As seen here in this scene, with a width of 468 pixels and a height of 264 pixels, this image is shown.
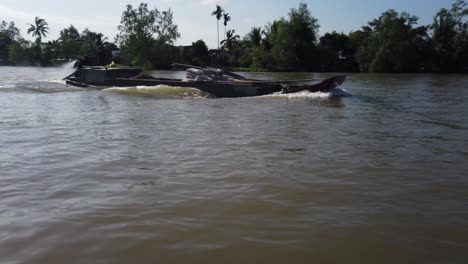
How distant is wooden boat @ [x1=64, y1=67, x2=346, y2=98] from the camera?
18.5 meters

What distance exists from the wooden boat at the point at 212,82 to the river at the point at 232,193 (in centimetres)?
802

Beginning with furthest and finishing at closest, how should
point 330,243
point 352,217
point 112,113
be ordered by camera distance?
point 112,113 → point 352,217 → point 330,243

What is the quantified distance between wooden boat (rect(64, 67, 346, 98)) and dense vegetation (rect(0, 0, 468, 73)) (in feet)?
98.0

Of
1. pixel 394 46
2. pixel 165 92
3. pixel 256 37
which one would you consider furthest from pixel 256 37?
pixel 165 92

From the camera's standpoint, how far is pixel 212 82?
18.9 meters

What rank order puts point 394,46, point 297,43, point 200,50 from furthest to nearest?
point 200,50, point 297,43, point 394,46

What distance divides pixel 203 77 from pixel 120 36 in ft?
170

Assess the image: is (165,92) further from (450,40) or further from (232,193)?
(450,40)

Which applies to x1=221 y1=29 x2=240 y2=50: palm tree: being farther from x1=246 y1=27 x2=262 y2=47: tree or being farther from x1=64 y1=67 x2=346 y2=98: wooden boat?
x1=64 y1=67 x2=346 y2=98: wooden boat

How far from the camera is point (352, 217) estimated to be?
13.8 feet

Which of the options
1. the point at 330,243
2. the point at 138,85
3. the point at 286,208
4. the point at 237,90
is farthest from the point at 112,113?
the point at 330,243

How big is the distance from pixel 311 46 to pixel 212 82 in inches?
1753

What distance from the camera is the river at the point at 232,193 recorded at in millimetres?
3525

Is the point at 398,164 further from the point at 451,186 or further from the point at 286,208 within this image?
the point at 286,208
